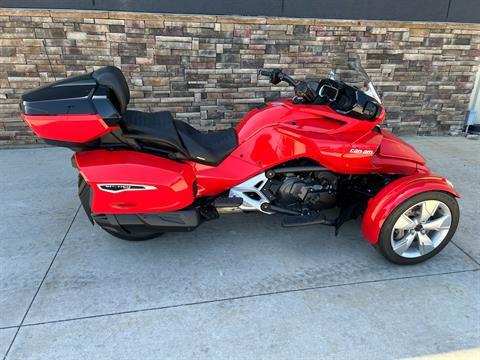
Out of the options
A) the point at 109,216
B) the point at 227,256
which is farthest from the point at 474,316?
the point at 109,216

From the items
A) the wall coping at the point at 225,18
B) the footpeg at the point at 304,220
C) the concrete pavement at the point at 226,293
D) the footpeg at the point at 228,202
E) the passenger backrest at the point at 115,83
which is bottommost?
the concrete pavement at the point at 226,293

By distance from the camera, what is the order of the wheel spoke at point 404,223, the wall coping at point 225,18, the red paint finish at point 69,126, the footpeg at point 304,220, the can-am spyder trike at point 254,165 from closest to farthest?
1. the red paint finish at point 69,126
2. the can-am spyder trike at point 254,165
3. the wheel spoke at point 404,223
4. the footpeg at point 304,220
5. the wall coping at point 225,18

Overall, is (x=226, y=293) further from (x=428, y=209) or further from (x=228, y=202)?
(x=428, y=209)

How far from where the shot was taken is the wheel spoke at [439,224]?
8.74 feet

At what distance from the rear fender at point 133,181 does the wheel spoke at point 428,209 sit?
1.68m

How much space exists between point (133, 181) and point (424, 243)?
2114 mm

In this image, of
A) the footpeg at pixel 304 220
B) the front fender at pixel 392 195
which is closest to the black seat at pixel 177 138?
the footpeg at pixel 304 220

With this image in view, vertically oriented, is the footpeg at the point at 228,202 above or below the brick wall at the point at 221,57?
below

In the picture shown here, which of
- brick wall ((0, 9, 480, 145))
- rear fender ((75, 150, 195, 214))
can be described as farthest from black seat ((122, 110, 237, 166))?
brick wall ((0, 9, 480, 145))

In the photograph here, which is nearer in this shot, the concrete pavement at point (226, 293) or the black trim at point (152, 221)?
the concrete pavement at point (226, 293)

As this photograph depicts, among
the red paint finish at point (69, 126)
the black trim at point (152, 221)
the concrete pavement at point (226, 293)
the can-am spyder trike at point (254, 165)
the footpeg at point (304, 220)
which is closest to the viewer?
the concrete pavement at point (226, 293)

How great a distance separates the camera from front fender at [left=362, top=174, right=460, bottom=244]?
2.54 metres

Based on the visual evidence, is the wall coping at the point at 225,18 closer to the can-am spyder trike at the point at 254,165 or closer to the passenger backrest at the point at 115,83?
the can-am spyder trike at the point at 254,165

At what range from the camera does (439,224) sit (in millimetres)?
2674
